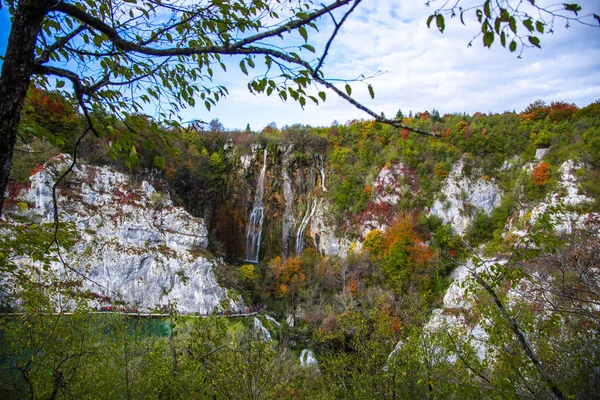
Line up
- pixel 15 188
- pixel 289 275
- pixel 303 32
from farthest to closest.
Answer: pixel 289 275 < pixel 15 188 < pixel 303 32

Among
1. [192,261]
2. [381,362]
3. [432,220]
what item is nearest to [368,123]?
[432,220]

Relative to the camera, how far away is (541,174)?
22188 mm

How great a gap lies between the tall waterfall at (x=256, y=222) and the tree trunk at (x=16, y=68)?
27.7 m

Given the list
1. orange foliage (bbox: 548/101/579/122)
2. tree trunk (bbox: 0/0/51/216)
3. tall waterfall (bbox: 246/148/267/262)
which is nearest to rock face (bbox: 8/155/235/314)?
tall waterfall (bbox: 246/148/267/262)

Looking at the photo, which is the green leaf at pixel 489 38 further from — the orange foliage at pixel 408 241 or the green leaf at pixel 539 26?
the orange foliage at pixel 408 241

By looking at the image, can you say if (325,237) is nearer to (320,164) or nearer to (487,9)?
(320,164)

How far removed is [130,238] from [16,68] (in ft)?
73.2

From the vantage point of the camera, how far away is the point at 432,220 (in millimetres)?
25234

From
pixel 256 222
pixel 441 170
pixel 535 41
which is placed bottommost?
pixel 256 222

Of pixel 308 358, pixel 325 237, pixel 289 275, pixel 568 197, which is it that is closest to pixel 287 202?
pixel 325 237

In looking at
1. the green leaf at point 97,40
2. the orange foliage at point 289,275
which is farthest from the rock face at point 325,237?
the green leaf at point 97,40

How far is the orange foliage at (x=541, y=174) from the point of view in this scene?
22.0 meters

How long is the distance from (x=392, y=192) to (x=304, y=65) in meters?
27.6

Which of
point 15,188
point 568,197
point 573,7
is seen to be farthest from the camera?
point 15,188
